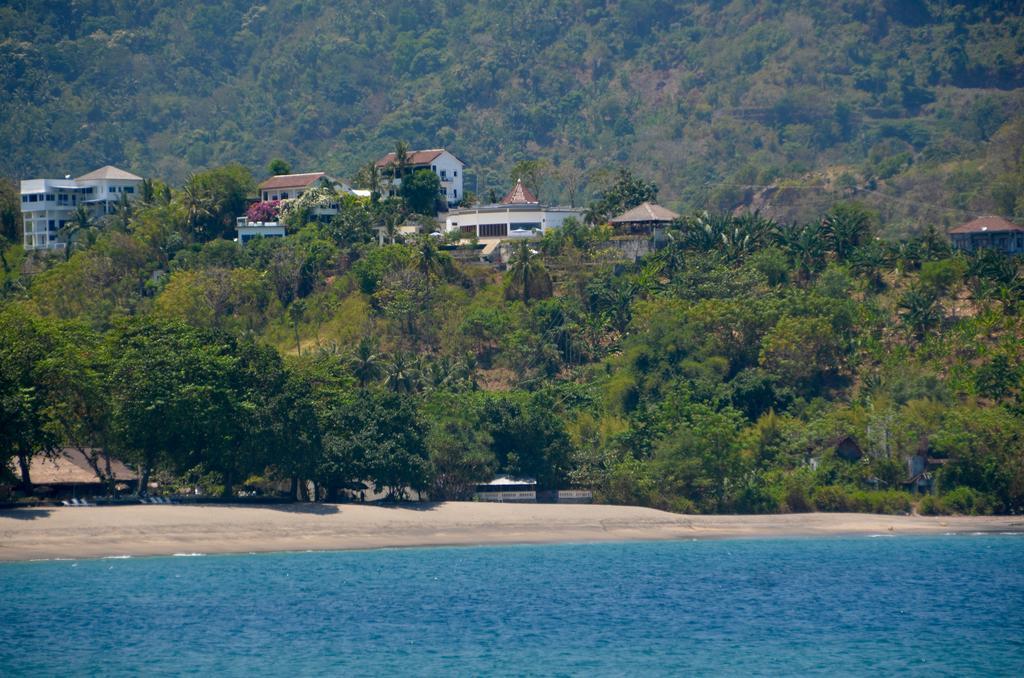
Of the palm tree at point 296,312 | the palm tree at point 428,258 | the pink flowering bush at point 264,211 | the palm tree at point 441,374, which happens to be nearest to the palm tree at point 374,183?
the pink flowering bush at point 264,211

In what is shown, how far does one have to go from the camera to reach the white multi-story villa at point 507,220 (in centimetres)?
10588

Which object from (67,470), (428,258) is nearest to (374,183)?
(428,258)

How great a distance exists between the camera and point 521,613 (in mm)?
48562

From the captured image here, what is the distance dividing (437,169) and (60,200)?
30.2 meters

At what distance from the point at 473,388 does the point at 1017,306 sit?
32.2 metres

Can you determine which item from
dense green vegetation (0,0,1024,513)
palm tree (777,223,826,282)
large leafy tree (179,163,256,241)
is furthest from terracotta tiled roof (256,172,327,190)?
palm tree (777,223,826,282)

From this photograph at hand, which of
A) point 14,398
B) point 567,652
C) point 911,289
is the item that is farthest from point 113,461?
point 911,289

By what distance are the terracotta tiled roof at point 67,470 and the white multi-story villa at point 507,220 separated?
130ft

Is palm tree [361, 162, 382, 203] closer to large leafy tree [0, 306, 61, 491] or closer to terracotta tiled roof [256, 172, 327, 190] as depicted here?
terracotta tiled roof [256, 172, 327, 190]

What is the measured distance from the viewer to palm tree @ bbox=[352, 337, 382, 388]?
8156cm

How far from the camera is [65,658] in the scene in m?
40.3

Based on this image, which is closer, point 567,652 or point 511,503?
point 567,652

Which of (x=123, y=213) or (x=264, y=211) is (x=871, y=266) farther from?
(x=123, y=213)

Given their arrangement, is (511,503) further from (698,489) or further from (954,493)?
(954,493)
